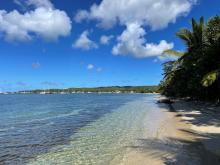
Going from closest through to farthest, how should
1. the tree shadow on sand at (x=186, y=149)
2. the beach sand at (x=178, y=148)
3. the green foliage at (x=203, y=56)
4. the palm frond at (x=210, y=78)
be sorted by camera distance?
the tree shadow on sand at (x=186, y=149) < the beach sand at (x=178, y=148) < the palm frond at (x=210, y=78) < the green foliage at (x=203, y=56)

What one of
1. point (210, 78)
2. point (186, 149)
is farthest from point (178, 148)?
point (210, 78)

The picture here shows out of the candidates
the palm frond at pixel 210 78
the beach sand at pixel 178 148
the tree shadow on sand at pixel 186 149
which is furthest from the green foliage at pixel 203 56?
the tree shadow on sand at pixel 186 149

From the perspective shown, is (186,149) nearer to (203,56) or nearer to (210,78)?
(210,78)

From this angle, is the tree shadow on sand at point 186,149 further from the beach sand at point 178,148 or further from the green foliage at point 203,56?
the green foliage at point 203,56

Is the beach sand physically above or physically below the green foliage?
below

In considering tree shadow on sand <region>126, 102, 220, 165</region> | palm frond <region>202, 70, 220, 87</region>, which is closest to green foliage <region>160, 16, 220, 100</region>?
palm frond <region>202, 70, 220, 87</region>

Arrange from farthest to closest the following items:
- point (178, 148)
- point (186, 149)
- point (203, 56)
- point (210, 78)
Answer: point (203, 56) → point (210, 78) → point (178, 148) → point (186, 149)

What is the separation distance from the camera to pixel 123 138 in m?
15.8

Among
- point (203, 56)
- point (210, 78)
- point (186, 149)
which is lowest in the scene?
point (186, 149)

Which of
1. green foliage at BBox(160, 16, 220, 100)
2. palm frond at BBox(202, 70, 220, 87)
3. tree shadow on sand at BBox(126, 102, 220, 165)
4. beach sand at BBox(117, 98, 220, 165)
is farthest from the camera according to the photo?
green foliage at BBox(160, 16, 220, 100)

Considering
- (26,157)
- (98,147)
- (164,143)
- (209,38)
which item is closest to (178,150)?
(164,143)

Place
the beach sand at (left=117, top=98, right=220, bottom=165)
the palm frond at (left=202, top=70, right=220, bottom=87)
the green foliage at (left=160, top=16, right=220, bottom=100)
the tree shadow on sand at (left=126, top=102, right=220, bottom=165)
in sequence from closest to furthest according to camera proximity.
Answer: the tree shadow on sand at (left=126, top=102, right=220, bottom=165) → the beach sand at (left=117, top=98, right=220, bottom=165) → the palm frond at (left=202, top=70, right=220, bottom=87) → the green foliage at (left=160, top=16, right=220, bottom=100)

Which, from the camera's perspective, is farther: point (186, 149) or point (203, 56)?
point (203, 56)

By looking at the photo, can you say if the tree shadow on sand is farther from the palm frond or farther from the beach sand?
the palm frond
